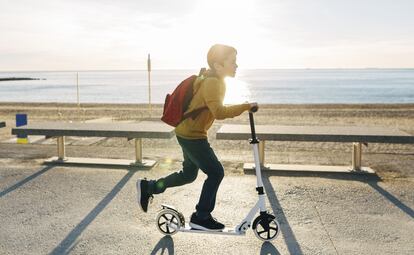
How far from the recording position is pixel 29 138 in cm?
1092

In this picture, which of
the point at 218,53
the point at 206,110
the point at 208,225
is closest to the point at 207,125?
the point at 206,110

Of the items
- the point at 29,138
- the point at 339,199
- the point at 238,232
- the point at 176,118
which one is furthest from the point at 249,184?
the point at 29,138

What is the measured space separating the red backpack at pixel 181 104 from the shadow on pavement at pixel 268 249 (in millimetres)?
1496

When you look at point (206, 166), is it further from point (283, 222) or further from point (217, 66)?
point (283, 222)

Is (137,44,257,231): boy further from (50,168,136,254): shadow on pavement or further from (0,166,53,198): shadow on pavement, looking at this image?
(0,166,53,198): shadow on pavement

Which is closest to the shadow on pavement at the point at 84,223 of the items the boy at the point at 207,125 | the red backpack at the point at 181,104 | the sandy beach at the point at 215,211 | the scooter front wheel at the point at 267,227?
the sandy beach at the point at 215,211

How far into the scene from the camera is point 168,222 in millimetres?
4410

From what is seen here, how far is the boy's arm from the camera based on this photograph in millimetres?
3740

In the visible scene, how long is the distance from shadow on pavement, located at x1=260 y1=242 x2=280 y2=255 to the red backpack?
58.9 inches

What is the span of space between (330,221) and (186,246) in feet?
5.92

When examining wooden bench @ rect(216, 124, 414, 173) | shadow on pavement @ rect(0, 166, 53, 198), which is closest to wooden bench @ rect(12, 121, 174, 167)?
shadow on pavement @ rect(0, 166, 53, 198)

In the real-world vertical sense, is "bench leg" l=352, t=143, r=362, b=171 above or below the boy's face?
below

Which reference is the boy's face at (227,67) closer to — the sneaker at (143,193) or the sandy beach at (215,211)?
the sneaker at (143,193)

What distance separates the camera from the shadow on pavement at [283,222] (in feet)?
13.5
